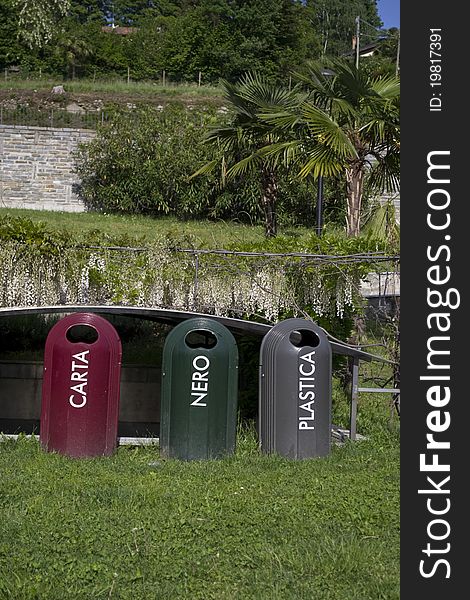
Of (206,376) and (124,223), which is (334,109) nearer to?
(206,376)

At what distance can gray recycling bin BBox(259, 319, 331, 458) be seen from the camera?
7.96m

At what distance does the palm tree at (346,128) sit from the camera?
1186 centimetres

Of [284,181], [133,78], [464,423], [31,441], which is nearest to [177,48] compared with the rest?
[133,78]

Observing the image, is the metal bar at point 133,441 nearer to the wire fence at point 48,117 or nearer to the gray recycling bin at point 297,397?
the gray recycling bin at point 297,397

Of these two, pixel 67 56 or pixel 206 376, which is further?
pixel 67 56

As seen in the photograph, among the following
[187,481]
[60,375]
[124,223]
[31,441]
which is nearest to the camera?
[187,481]

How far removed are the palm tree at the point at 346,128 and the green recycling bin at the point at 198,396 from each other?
4.61m

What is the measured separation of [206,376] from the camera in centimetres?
791

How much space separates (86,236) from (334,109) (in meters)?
4.19

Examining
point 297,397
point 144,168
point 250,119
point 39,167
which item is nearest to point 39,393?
point 250,119

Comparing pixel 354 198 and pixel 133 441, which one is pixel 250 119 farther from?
pixel 133 441

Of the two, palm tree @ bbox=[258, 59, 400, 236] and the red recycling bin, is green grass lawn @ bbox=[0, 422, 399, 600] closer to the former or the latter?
the red recycling bin

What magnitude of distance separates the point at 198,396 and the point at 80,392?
3.32 feet

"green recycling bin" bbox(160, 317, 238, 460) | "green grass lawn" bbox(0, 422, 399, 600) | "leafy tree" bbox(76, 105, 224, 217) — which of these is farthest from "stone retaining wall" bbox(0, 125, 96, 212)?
"green grass lawn" bbox(0, 422, 399, 600)
